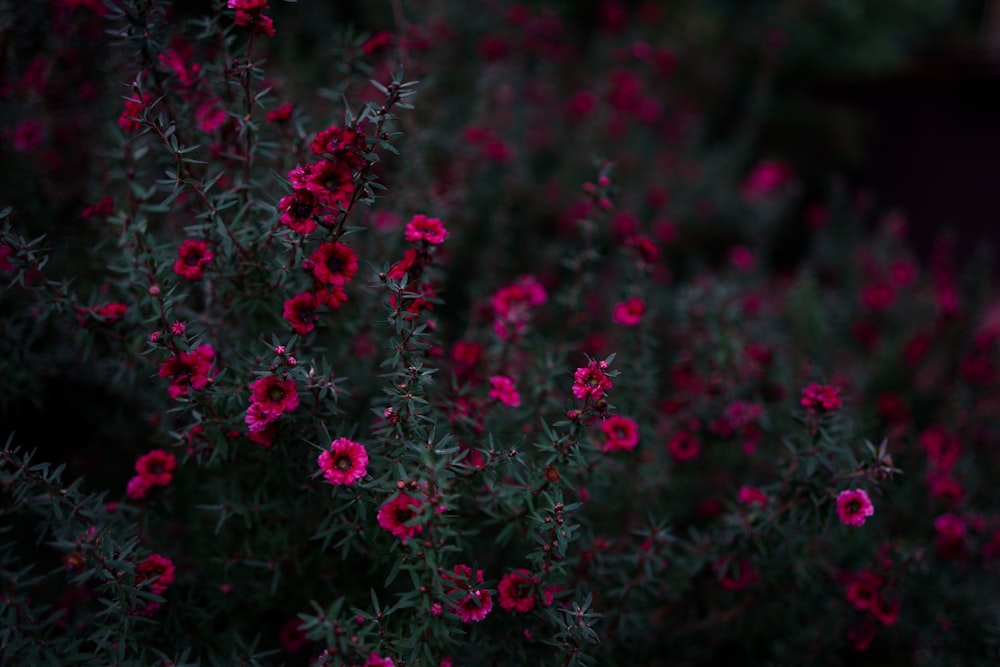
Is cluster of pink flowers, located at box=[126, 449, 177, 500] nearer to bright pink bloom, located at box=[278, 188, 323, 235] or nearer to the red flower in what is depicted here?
bright pink bloom, located at box=[278, 188, 323, 235]

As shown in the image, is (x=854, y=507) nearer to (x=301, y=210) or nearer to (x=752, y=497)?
(x=752, y=497)

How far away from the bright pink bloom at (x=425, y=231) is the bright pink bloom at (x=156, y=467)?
0.78 metres

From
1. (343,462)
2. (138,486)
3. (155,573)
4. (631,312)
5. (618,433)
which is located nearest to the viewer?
(343,462)

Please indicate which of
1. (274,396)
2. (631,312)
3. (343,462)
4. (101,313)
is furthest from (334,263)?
(631,312)

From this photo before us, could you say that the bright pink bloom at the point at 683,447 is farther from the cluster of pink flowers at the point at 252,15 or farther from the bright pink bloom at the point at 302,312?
the cluster of pink flowers at the point at 252,15

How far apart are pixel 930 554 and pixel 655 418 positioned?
970 millimetres

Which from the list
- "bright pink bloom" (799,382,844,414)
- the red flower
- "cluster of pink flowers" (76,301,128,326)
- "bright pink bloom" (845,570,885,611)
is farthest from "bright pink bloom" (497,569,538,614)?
"cluster of pink flowers" (76,301,128,326)

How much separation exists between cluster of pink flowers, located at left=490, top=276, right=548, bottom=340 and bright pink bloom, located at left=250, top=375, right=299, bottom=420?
0.71 m

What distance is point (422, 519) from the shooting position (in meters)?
1.36

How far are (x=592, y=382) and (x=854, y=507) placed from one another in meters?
0.68

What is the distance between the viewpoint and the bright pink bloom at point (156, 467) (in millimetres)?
1654

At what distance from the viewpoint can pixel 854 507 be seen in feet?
5.32

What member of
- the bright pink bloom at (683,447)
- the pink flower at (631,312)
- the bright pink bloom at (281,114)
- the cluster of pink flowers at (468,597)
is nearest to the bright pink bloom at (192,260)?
the bright pink bloom at (281,114)

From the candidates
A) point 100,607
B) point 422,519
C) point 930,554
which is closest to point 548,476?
point 422,519
